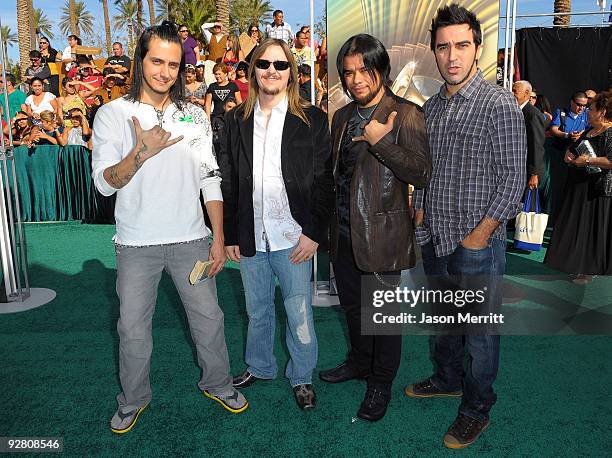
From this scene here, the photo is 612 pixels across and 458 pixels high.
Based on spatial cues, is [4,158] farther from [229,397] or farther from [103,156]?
[229,397]

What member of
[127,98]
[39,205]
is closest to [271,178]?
[127,98]

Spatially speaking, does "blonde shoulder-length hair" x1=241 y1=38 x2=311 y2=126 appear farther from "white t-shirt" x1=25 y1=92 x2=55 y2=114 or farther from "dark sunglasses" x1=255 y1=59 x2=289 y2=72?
"white t-shirt" x1=25 y1=92 x2=55 y2=114

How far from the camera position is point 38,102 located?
434 inches

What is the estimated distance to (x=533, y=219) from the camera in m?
6.91

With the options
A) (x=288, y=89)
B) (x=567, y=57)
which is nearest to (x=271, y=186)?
(x=288, y=89)

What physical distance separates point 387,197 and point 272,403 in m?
1.50

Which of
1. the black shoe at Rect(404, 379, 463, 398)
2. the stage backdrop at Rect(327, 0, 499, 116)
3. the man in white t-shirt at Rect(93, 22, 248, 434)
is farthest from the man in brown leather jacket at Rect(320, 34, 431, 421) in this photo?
the stage backdrop at Rect(327, 0, 499, 116)

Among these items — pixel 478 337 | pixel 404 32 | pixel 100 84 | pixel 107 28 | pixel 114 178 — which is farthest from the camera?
pixel 107 28

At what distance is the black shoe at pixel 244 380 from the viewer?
11.3 ft

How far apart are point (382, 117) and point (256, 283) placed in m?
1.22

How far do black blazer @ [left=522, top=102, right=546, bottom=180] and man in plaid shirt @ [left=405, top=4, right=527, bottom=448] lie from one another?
3601 mm

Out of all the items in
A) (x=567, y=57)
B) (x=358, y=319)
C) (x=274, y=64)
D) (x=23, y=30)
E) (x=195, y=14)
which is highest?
(x=195, y=14)

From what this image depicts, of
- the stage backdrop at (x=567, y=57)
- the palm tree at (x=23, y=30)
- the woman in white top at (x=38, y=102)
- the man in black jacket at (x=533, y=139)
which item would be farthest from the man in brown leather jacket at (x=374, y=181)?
the palm tree at (x=23, y=30)

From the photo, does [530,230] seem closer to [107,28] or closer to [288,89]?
[288,89]
